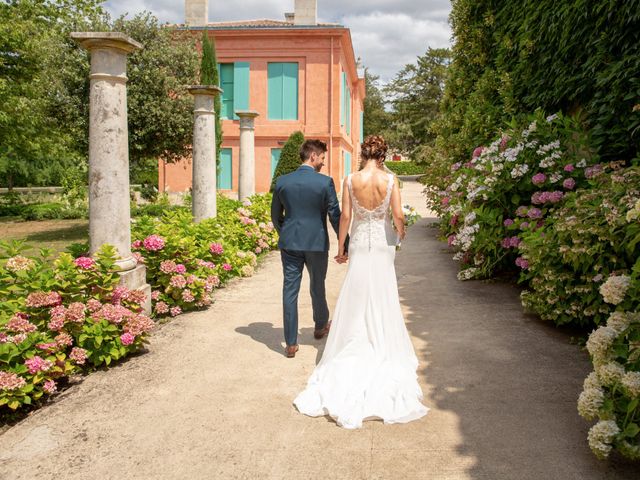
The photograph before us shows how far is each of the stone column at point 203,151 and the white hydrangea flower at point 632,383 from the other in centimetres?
761

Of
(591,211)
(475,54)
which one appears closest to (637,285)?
(591,211)

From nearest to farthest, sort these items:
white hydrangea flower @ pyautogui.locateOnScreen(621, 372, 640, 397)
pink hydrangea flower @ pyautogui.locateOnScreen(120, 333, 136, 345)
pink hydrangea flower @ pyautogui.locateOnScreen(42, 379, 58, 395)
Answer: white hydrangea flower @ pyautogui.locateOnScreen(621, 372, 640, 397)
pink hydrangea flower @ pyautogui.locateOnScreen(42, 379, 58, 395)
pink hydrangea flower @ pyautogui.locateOnScreen(120, 333, 136, 345)

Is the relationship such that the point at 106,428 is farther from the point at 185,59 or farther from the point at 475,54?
the point at 185,59

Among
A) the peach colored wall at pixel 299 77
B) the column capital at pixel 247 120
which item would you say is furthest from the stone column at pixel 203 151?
the peach colored wall at pixel 299 77

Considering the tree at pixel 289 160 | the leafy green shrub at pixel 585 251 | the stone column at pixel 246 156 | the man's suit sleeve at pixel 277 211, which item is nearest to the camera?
the leafy green shrub at pixel 585 251

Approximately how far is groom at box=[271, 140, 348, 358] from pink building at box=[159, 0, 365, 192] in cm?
1906

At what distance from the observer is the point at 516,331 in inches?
223

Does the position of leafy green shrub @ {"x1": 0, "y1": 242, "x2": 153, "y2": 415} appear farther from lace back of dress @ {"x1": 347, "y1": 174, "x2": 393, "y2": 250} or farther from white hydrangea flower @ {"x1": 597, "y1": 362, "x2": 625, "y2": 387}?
white hydrangea flower @ {"x1": 597, "y1": 362, "x2": 625, "y2": 387}

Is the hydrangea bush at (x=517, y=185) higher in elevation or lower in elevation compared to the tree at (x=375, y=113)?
lower

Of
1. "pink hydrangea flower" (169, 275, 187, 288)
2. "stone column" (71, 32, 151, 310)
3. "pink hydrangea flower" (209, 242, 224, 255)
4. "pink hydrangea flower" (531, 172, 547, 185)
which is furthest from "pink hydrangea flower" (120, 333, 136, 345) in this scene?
"pink hydrangea flower" (531, 172, 547, 185)

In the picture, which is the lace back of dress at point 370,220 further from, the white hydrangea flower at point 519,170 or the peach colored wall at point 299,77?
the peach colored wall at point 299,77

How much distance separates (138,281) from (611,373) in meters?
4.57

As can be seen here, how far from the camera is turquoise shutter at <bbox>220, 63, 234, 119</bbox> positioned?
79.1ft

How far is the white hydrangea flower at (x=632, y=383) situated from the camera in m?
2.90
